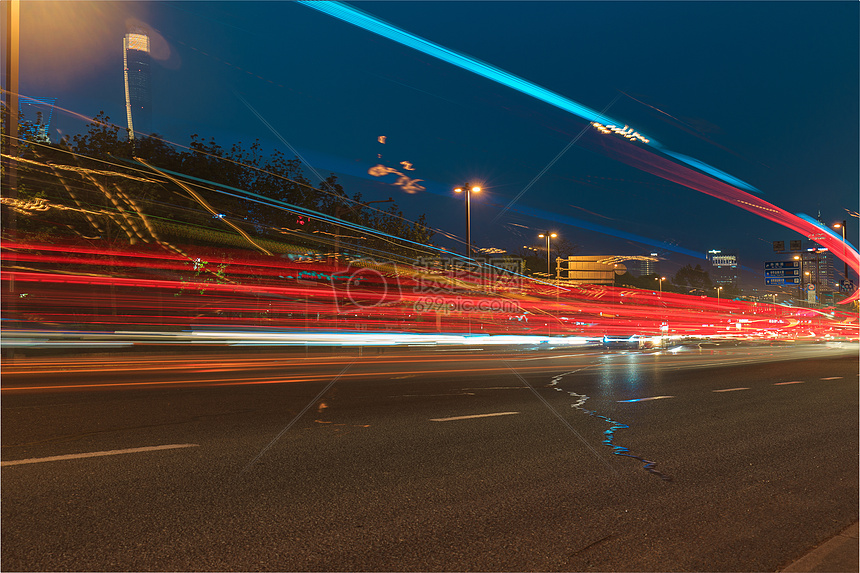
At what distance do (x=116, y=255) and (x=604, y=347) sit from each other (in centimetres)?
2498

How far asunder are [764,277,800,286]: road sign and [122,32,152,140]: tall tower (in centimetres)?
10738

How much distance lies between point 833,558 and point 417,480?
3.31 m

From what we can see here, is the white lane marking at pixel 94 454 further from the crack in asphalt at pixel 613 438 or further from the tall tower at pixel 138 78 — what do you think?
the tall tower at pixel 138 78

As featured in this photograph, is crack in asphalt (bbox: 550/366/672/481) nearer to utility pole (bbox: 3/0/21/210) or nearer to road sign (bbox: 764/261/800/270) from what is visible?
utility pole (bbox: 3/0/21/210)

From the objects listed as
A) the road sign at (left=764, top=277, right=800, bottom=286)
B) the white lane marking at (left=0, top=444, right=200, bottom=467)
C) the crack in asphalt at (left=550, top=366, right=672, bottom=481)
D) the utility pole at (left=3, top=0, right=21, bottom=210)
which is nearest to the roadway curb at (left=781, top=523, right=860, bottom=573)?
the crack in asphalt at (left=550, top=366, right=672, bottom=481)

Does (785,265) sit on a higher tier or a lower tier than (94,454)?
higher

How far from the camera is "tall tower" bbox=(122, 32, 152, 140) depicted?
119 metres

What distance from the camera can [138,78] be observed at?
137750 mm

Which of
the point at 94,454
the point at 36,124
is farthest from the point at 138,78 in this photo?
the point at 94,454

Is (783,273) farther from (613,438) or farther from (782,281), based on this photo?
(613,438)

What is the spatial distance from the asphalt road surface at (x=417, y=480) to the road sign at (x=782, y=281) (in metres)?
61.8

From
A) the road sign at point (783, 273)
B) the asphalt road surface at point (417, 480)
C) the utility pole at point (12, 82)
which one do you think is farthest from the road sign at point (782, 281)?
the utility pole at point (12, 82)

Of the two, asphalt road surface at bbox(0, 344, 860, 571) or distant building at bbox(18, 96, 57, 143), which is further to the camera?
distant building at bbox(18, 96, 57, 143)

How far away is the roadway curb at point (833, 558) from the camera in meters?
3.82
